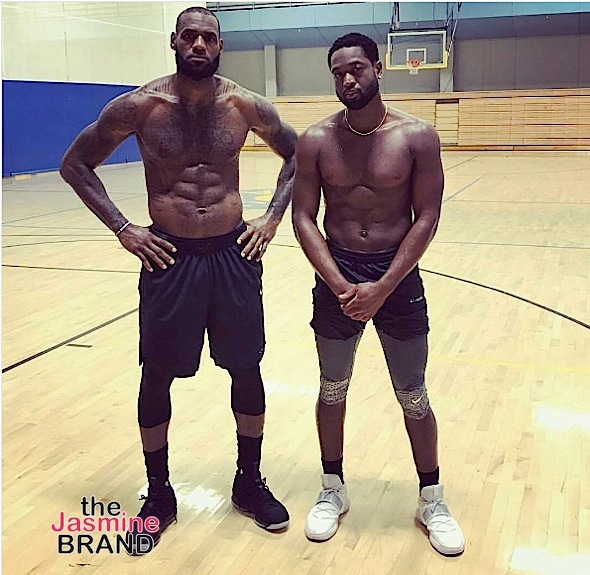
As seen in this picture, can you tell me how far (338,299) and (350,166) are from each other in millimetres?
410

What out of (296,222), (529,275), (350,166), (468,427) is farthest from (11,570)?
(529,275)

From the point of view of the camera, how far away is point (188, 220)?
8.55ft

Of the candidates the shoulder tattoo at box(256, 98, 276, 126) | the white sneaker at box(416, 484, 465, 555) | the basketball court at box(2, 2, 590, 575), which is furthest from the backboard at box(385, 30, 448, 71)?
the white sneaker at box(416, 484, 465, 555)

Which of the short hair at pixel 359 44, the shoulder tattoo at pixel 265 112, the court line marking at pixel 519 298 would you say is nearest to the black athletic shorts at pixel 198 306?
the shoulder tattoo at pixel 265 112

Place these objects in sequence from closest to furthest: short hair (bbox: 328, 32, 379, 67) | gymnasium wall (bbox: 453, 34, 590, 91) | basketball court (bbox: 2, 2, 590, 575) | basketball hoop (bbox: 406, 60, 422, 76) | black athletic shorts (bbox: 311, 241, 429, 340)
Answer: short hair (bbox: 328, 32, 379, 67) < black athletic shorts (bbox: 311, 241, 429, 340) < basketball court (bbox: 2, 2, 590, 575) < gymnasium wall (bbox: 453, 34, 590, 91) < basketball hoop (bbox: 406, 60, 422, 76)

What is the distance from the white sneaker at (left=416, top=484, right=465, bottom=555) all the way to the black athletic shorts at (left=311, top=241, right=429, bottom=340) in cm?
59

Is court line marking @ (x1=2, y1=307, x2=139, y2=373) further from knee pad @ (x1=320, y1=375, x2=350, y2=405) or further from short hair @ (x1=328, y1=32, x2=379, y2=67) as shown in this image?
short hair @ (x1=328, y1=32, x2=379, y2=67)

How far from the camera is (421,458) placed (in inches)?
107

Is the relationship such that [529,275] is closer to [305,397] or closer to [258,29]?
[305,397]

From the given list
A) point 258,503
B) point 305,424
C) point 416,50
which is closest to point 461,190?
point 416,50

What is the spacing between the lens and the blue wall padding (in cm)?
1412

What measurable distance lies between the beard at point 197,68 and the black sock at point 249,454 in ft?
4.08

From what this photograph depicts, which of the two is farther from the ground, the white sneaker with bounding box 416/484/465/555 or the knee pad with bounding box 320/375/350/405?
the knee pad with bounding box 320/375/350/405

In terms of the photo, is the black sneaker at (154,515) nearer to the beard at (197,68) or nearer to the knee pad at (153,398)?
the knee pad at (153,398)
